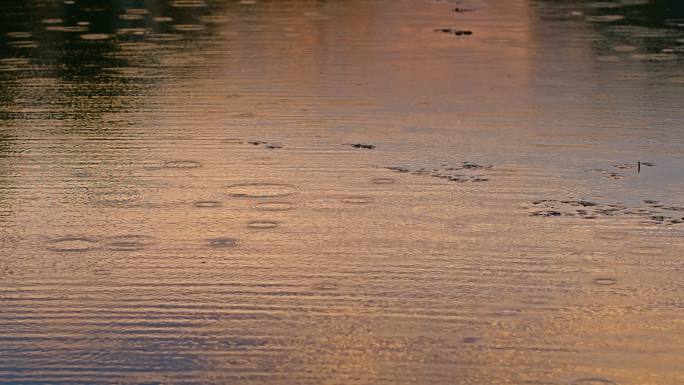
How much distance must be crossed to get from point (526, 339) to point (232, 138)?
5851mm

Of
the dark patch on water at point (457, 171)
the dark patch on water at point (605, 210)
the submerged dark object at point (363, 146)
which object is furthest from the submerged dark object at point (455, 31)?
the dark patch on water at point (605, 210)

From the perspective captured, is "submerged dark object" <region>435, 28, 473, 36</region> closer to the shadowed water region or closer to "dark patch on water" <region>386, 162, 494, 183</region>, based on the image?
the shadowed water region

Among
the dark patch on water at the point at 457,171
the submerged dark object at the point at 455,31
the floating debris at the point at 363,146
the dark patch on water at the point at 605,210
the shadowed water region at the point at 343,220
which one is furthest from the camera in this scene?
the submerged dark object at the point at 455,31

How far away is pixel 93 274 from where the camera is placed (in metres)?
8.46

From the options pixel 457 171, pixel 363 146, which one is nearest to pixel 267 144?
pixel 363 146

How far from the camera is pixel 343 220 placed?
32.0 ft

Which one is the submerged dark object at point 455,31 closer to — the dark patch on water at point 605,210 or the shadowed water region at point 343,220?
the shadowed water region at point 343,220

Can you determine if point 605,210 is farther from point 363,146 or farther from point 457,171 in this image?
point 363,146

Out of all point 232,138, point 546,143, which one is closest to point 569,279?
point 546,143

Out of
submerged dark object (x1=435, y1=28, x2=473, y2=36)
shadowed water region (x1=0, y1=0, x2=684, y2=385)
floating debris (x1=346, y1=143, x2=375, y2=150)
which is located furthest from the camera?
submerged dark object (x1=435, y1=28, x2=473, y2=36)

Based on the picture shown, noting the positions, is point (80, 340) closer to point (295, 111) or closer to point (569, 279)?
point (569, 279)

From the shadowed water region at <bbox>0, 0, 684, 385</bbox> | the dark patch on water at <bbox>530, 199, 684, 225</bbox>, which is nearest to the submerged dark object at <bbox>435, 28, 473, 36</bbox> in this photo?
the shadowed water region at <bbox>0, 0, 684, 385</bbox>

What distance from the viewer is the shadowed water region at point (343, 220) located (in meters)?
7.08

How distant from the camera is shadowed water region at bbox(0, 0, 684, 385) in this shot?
708cm
